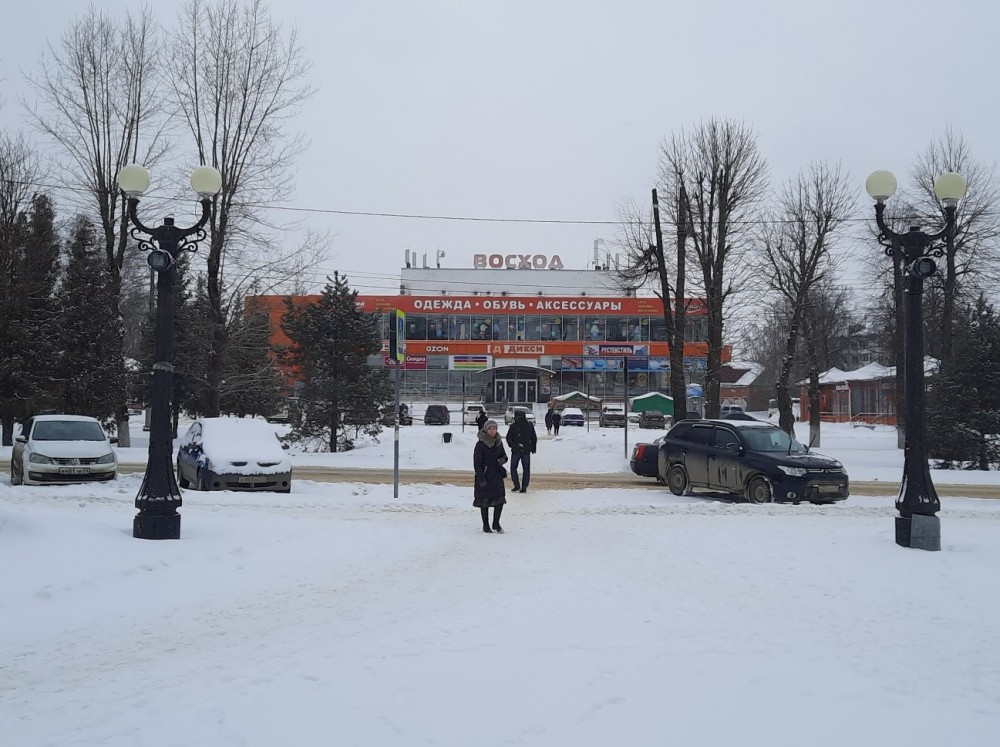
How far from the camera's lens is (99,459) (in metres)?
18.9

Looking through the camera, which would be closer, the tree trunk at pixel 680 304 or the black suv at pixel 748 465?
the black suv at pixel 748 465

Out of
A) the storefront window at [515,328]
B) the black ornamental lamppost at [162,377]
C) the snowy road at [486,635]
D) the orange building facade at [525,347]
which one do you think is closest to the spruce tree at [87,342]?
the snowy road at [486,635]

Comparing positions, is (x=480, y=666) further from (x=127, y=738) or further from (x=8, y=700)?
(x=8, y=700)

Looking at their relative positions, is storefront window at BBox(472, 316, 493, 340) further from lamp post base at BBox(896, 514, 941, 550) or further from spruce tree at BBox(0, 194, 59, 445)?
lamp post base at BBox(896, 514, 941, 550)

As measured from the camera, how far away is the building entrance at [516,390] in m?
79.4

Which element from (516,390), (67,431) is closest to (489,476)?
(67,431)

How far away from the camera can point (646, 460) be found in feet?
72.9

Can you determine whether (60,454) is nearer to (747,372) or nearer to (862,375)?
(862,375)

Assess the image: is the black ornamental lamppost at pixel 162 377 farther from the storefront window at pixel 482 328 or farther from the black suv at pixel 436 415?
the storefront window at pixel 482 328

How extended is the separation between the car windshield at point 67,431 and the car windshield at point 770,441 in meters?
14.2

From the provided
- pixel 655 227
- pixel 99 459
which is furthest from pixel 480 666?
pixel 655 227

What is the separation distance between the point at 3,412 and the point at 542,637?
3071 cm

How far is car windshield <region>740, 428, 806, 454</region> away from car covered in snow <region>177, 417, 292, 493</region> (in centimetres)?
953

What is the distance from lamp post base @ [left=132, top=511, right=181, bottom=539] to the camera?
10703mm
